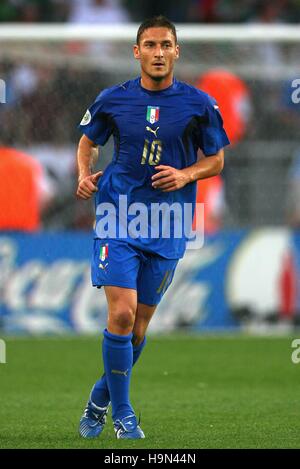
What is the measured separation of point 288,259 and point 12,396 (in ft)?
17.8

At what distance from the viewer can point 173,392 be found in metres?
9.11

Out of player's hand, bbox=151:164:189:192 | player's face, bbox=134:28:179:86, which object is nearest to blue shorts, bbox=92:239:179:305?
player's hand, bbox=151:164:189:192

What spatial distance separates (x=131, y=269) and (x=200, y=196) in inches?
291

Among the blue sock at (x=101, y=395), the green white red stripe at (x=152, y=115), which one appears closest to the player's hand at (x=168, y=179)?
the green white red stripe at (x=152, y=115)

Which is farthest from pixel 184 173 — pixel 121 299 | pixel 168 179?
pixel 121 299

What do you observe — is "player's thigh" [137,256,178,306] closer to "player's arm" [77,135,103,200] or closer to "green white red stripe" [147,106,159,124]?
"player's arm" [77,135,103,200]

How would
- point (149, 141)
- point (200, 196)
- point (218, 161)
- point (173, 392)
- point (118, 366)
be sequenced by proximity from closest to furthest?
point (118, 366) < point (149, 141) < point (218, 161) < point (173, 392) < point (200, 196)

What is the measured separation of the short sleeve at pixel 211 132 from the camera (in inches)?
269

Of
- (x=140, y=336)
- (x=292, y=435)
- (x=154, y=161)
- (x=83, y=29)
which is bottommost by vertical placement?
(x=292, y=435)

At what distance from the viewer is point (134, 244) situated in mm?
6699

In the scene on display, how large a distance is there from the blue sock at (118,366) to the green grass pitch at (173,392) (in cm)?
21

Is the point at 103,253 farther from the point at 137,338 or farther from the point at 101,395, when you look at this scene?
the point at 101,395
